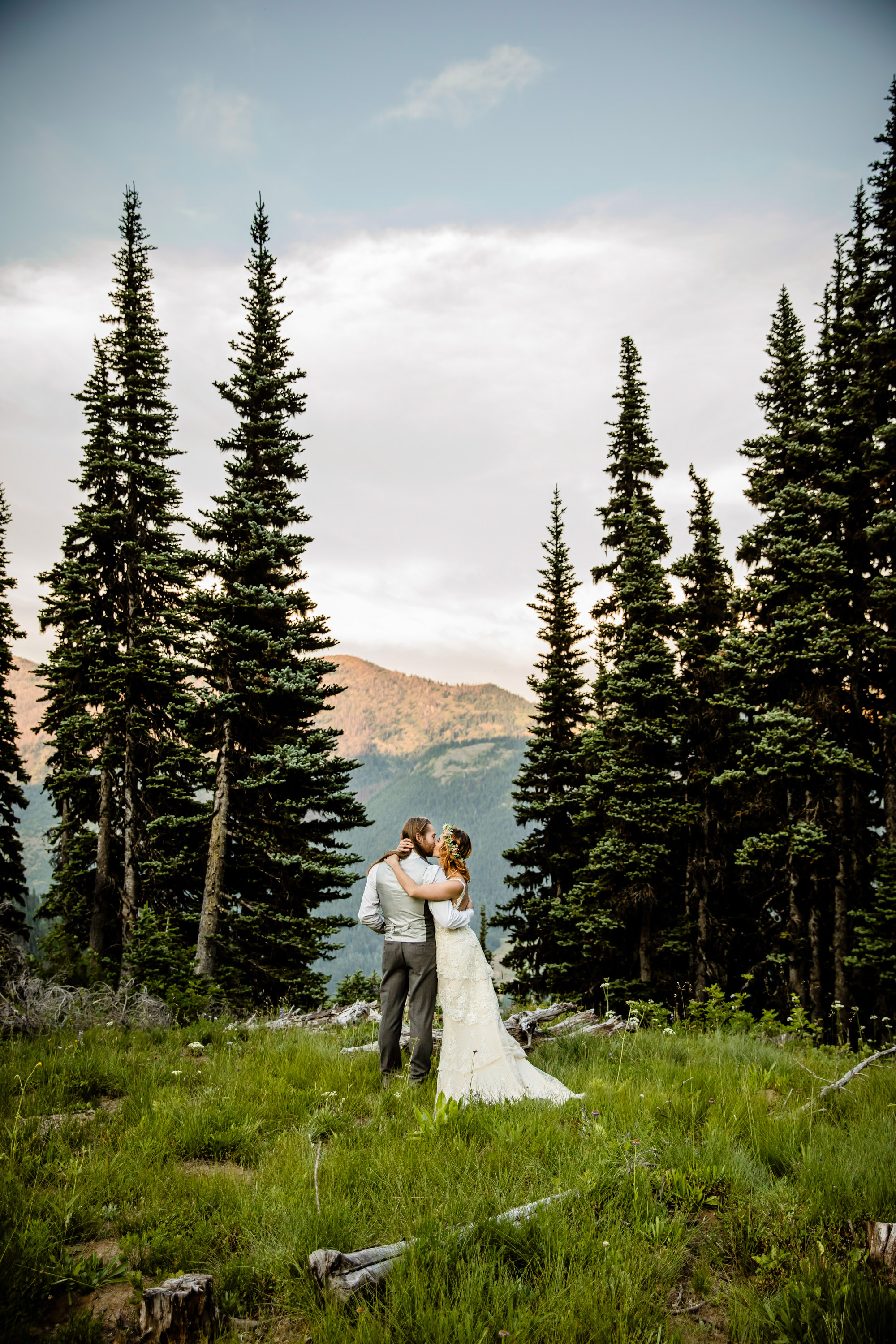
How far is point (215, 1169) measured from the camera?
3.97 metres

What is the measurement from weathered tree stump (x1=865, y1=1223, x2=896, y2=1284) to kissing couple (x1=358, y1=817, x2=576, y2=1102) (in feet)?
8.34

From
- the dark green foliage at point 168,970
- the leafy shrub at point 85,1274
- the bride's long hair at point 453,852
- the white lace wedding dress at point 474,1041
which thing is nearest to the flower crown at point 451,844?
the bride's long hair at point 453,852

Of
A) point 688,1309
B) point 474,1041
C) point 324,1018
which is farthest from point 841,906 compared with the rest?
point 688,1309

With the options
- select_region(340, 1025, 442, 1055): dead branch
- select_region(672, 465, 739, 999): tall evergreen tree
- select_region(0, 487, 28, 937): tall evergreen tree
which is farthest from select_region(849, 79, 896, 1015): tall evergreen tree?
select_region(0, 487, 28, 937): tall evergreen tree

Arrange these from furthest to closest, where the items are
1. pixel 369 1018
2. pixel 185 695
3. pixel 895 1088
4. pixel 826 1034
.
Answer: pixel 185 695, pixel 826 1034, pixel 369 1018, pixel 895 1088

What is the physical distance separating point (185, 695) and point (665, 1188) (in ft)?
53.7

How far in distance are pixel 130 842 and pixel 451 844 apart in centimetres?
1538

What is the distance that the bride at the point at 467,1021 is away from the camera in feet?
16.7

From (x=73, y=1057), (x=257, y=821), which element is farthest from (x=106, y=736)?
(x=73, y=1057)

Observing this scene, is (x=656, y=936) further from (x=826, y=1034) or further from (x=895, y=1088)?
(x=895, y=1088)

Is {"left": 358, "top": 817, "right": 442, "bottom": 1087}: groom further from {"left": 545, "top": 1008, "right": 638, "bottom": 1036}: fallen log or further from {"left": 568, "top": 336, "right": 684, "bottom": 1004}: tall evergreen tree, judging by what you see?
{"left": 568, "top": 336, "right": 684, "bottom": 1004}: tall evergreen tree

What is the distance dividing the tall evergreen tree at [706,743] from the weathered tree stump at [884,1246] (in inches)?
673

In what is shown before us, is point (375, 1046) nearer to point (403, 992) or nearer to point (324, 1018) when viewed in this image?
point (403, 992)

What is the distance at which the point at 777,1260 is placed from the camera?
282 centimetres
